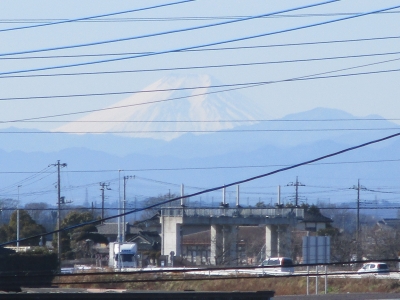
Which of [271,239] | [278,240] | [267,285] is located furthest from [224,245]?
[267,285]

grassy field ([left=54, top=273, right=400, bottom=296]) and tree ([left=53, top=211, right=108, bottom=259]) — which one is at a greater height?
tree ([left=53, top=211, right=108, bottom=259])

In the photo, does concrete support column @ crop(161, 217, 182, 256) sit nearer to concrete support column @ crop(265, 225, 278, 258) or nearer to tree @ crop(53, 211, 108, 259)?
tree @ crop(53, 211, 108, 259)

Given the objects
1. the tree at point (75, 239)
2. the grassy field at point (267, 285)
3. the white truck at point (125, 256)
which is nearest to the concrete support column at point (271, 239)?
the white truck at point (125, 256)

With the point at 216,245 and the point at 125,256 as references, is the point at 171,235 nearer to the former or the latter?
the point at 216,245

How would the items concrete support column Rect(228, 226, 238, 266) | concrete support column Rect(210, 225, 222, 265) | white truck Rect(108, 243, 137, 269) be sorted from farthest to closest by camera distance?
concrete support column Rect(210, 225, 222, 265) < concrete support column Rect(228, 226, 238, 266) < white truck Rect(108, 243, 137, 269)

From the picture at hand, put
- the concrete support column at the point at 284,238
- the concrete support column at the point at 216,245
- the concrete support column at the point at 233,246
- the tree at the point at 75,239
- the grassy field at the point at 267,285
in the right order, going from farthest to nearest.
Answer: the tree at the point at 75,239 < the concrete support column at the point at 284,238 < the concrete support column at the point at 216,245 < the concrete support column at the point at 233,246 < the grassy field at the point at 267,285

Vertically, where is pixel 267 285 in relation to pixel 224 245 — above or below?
below

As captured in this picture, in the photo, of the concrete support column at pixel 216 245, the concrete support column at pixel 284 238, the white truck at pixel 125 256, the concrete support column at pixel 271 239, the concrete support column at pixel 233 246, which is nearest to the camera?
the white truck at pixel 125 256

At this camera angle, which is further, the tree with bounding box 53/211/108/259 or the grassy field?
the tree with bounding box 53/211/108/259

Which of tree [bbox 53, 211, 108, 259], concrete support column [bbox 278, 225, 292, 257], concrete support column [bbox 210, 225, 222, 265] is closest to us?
concrete support column [bbox 210, 225, 222, 265]

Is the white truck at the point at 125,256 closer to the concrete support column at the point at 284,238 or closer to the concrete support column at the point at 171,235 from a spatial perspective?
the concrete support column at the point at 171,235

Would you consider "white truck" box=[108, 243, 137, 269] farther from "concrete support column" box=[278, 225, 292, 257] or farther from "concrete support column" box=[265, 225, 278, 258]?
"concrete support column" box=[278, 225, 292, 257]

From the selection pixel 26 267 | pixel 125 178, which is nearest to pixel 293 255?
pixel 125 178

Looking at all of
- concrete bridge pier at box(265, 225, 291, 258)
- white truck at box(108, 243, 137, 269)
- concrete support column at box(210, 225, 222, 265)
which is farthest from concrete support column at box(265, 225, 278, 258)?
white truck at box(108, 243, 137, 269)
